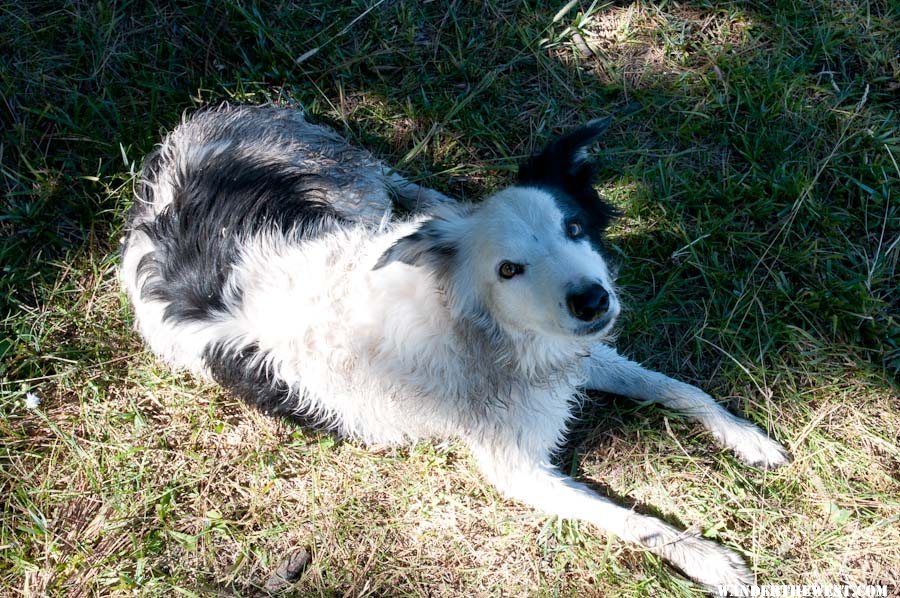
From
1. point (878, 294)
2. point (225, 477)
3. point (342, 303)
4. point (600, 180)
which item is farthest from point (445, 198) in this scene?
point (878, 294)

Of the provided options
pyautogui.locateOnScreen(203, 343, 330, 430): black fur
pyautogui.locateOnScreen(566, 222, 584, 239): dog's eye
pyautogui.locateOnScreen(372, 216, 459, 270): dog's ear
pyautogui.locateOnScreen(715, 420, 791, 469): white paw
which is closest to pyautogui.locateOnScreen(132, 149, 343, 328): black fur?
pyautogui.locateOnScreen(203, 343, 330, 430): black fur

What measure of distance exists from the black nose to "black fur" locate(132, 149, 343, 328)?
4.96ft

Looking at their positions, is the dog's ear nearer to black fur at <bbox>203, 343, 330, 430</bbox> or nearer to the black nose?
the black nose

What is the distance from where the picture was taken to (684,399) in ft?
11.9

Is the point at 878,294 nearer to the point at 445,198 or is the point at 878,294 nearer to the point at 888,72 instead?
the point at 888,72

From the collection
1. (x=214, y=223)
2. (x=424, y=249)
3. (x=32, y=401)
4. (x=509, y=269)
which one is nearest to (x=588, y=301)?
(x=509, y=269)

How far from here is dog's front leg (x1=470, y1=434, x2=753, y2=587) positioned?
10.8ft

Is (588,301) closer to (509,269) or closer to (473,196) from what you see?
(509,269)

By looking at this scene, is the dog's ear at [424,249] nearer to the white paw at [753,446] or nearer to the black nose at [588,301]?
the black nose at [588,301]

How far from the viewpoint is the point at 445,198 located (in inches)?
168

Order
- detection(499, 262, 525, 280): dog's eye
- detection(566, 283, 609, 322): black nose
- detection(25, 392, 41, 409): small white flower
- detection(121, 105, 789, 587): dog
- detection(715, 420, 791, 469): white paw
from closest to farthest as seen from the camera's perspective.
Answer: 1. detection(566, 283, 609, 322): black nose
2. detection(499, 262, 525, 280): dog's eye
3. detection(121, 105, 789, 587): dog
4. detection(715, 420, 791, 469): white paw
5. detection(25, 392, 41, 409): small white flower

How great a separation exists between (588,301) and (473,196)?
205 centimetres

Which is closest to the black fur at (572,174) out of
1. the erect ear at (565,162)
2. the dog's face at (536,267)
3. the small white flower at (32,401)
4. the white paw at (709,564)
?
the erect ear at (565,162)

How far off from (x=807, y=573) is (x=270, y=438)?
3.02m
